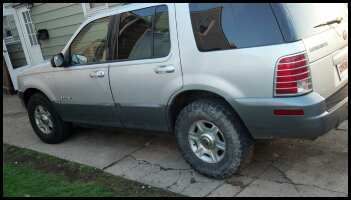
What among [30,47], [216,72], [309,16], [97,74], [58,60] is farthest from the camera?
[30,47]

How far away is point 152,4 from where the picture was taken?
14.5 feet

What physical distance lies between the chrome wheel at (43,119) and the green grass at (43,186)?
0.95 metres

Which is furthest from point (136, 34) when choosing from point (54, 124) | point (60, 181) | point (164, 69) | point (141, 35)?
point (54, 124)

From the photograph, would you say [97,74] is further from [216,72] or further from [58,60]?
[216,72]

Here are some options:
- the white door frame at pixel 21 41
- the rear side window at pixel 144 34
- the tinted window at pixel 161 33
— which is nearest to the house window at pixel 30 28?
the white door frame at pixel 21 41

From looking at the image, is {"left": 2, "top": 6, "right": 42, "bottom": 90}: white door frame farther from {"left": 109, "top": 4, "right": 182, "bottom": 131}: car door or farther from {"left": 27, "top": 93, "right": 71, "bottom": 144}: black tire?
{"left": 109, "top": 4, "right": 182, "bottom": 131}: car door

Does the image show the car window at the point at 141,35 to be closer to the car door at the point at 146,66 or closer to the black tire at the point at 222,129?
the car door at the point at 146,66

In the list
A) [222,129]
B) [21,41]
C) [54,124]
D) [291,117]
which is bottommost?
[54,124]

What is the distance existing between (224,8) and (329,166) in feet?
6.02

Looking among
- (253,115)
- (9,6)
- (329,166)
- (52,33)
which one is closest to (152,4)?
(253,115)

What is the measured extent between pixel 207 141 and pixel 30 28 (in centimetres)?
797

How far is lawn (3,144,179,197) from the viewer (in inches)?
169

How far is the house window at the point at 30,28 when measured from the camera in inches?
419

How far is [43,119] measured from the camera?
6.04m
